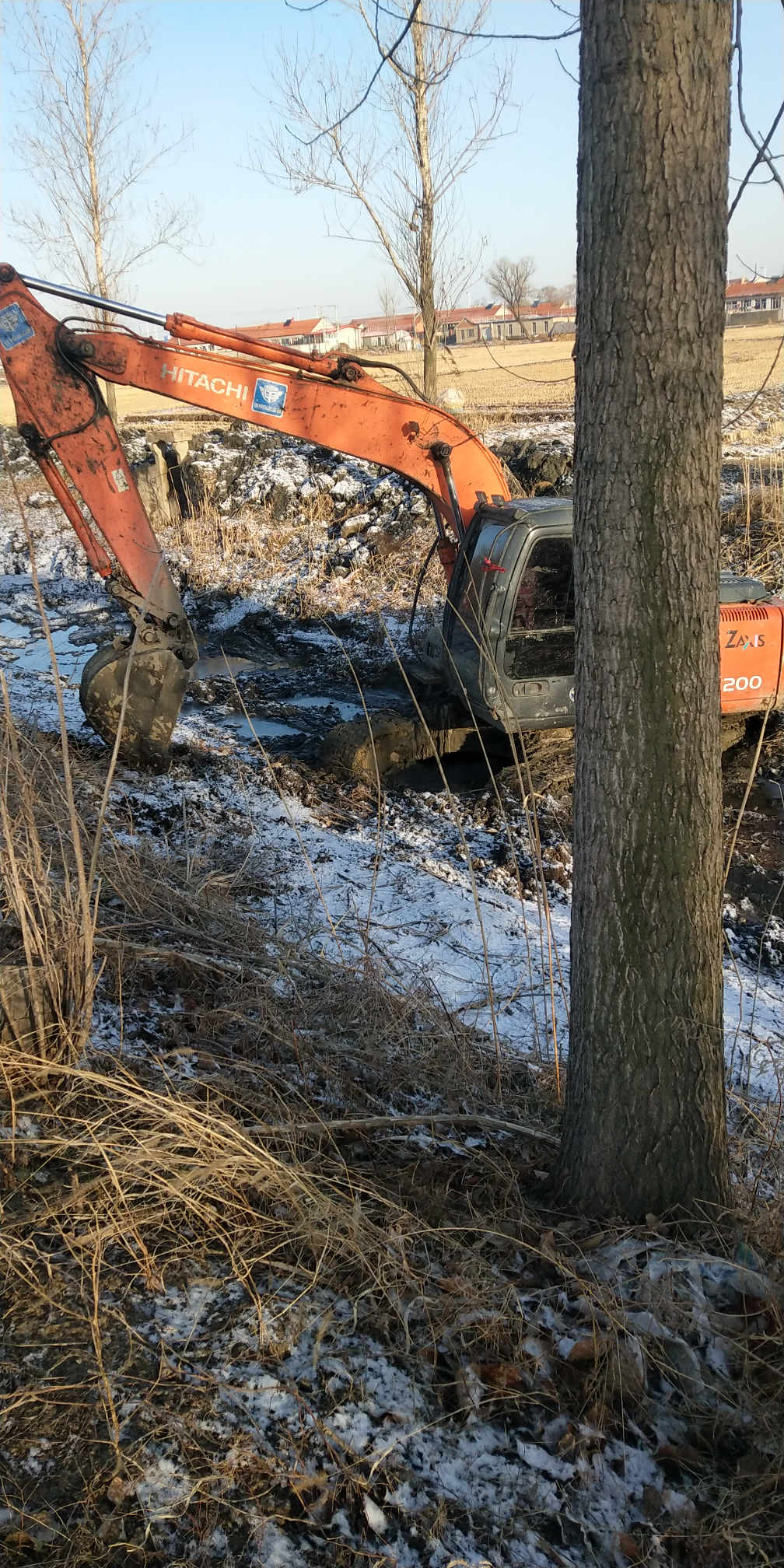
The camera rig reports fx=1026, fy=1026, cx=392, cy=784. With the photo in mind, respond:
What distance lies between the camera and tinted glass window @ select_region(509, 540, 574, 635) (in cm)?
654

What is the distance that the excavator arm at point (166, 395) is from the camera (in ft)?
23.5

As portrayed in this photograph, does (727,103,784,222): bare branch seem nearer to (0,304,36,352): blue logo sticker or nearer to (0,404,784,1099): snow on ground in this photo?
(0,404,784,1099): snow on ground

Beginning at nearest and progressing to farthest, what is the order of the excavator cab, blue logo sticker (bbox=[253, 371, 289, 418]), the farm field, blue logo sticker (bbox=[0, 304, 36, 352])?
the excavator cab, blue logo sticker (bbox=[0, 304, 36, 352]), blue logo sticker (bbox=[253, 371, 289, 418]), the farm field

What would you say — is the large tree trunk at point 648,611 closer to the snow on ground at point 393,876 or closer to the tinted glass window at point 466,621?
the snow on ground at point 393,876

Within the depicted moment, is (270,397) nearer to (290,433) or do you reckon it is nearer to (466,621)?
(290,433)

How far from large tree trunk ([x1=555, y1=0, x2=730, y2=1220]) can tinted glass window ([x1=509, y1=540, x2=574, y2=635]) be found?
411 cm

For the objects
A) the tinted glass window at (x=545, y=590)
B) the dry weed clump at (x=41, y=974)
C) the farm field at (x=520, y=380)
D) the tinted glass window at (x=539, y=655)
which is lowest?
the dry weed clump at (x=41, y=974)

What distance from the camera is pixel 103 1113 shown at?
113 inches

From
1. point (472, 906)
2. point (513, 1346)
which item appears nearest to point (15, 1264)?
point (513, 1346)

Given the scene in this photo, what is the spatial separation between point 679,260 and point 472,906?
12.8 feet

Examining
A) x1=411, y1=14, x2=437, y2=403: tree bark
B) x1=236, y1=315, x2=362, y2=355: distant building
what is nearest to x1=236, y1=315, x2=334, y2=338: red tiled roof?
x1=236, y1=315, x2=362, y2=355: distant building

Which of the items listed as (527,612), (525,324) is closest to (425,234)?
(527,612)

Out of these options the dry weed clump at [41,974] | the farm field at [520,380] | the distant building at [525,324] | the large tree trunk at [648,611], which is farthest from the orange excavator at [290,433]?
the distant building at [525,324]

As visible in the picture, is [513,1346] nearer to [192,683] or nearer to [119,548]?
[119,548]
